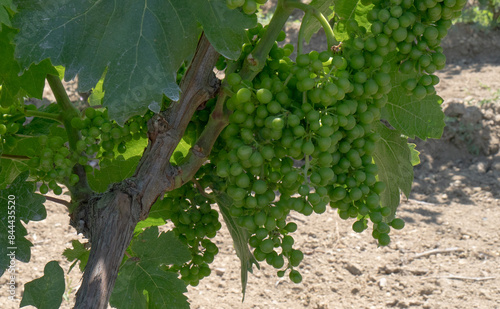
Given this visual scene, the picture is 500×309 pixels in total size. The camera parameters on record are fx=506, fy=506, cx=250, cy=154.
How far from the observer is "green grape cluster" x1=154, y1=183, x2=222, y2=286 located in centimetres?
165

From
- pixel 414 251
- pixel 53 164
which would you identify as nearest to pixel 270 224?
pixel 53 164

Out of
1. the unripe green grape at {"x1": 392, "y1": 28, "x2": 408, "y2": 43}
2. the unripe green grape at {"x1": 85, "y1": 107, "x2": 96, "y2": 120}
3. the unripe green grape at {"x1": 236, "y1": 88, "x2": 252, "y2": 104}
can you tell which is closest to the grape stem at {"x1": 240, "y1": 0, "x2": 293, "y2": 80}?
the unripe green grape at {"x1": 236, "y1": 88, "x2": 252, "y2": 104}

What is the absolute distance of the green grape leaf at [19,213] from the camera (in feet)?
4.88

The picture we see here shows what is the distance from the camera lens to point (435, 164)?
5438 millimetres

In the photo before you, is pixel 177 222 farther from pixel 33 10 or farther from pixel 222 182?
pixel 33 10

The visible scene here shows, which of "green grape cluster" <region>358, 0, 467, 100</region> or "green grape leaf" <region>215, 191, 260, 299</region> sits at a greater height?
"green grape cluster" <region>358, 0, 467, 100</region>

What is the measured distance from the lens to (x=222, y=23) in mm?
1193

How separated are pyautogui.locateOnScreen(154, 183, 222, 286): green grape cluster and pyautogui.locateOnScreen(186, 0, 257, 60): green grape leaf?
0.59 meters

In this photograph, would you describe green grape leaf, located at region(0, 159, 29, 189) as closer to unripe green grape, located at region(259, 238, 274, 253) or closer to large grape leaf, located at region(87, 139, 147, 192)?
large grape leaf, located at region(87, 139, 147, 192)

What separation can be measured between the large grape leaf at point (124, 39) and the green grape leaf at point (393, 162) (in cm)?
66

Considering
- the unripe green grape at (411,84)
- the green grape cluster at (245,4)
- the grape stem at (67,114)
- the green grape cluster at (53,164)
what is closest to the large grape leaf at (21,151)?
the grape stem at (67,114)

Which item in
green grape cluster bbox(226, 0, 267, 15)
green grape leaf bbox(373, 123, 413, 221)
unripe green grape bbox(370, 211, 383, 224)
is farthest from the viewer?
green grape leaf bbox(373, 123, 413, 221)

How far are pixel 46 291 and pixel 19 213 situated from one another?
32 centimetres

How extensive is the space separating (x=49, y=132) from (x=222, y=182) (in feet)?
2.41
